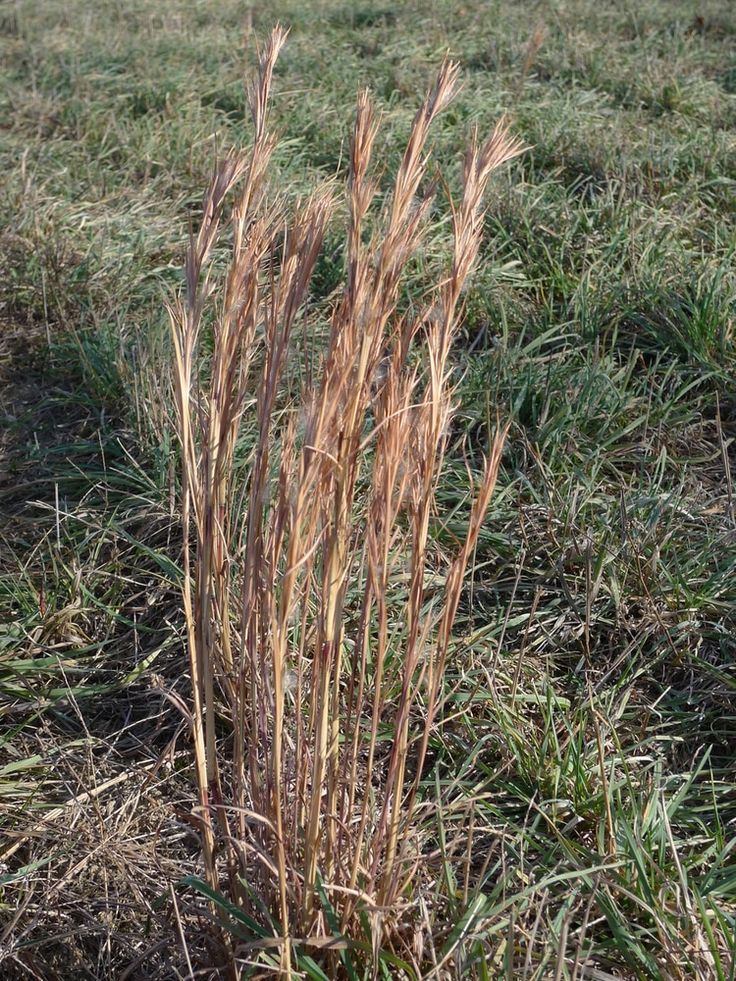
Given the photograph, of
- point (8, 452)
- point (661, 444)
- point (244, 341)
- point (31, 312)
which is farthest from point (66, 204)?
point (244, 341)

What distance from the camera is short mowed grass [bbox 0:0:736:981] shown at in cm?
168

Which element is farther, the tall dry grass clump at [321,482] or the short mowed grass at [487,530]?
the short mowed grass at [487,530]

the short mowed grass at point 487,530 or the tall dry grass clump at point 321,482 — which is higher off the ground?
the tall dry grass clump at point 321,482

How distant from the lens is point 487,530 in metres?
2.55

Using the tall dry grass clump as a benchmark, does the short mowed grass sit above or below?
below

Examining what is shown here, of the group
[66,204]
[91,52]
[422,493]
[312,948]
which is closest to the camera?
[422,493]

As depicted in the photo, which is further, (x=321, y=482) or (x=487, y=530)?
(x=487, y=530)

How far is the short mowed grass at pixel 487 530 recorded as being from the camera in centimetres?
168

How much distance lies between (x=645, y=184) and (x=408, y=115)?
1.27 meters

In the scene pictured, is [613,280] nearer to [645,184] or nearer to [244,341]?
[645,184]

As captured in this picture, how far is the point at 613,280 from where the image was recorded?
11.4ft

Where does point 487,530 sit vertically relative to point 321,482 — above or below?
below

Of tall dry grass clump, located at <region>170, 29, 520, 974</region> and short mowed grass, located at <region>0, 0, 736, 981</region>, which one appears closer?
tall dry grass clump, located at <region>170, 29, 520, 974</region>

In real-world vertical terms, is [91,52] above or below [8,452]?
above
